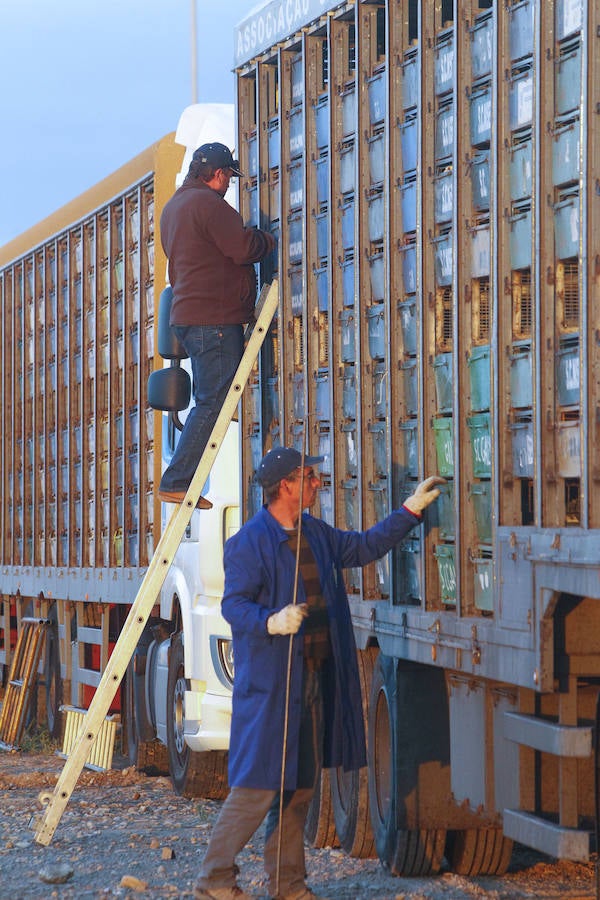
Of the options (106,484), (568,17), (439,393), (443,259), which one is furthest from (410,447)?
(106,484)

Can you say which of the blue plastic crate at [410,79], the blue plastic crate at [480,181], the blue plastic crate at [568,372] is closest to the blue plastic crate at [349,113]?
the blue plastic crate at [410,79]

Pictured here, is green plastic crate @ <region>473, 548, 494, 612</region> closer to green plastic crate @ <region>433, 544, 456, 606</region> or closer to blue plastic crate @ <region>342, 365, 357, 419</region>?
green plastic crate @ <region>433, 544, 456, 606</region>

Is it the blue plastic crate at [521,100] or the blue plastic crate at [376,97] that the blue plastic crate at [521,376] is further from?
the blue plastic crate at [376,97]

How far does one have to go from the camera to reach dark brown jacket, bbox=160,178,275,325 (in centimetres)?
899

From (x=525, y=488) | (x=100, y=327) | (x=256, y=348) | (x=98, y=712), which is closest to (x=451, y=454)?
(x=525, y=488)

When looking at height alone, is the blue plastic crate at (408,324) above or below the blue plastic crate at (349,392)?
above

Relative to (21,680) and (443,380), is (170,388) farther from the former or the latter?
(21,680)

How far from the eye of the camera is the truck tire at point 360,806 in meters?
8.73

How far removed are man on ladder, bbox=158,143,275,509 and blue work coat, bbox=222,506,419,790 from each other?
1915 mm

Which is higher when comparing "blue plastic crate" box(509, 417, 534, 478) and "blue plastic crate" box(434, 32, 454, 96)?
"blue plastic crate" box(434, 32, 454, 96)

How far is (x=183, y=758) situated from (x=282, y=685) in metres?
5.05

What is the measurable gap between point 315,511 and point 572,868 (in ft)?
7.02

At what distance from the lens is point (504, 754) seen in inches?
275

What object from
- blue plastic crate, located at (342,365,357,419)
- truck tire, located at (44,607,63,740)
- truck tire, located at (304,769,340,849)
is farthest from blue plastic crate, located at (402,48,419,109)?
truck tire, located at (44,607,63,740)
